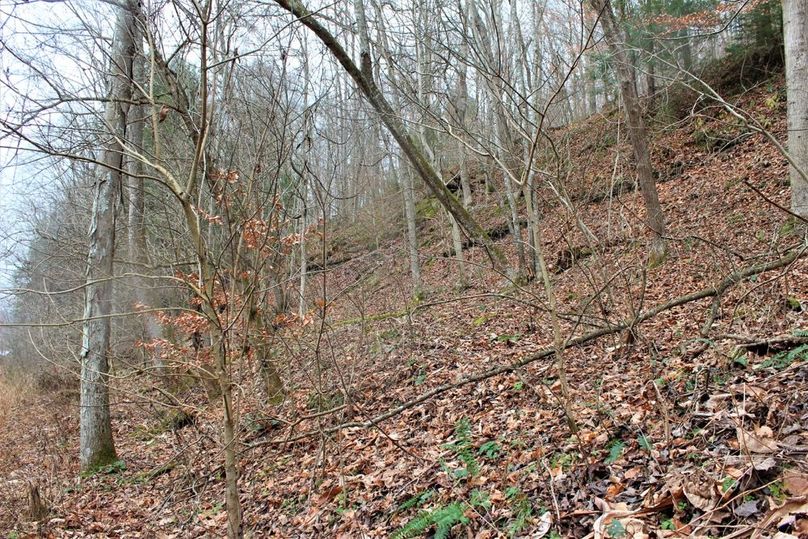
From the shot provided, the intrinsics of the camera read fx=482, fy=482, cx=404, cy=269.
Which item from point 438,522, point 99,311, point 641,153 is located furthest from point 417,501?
point 641,153

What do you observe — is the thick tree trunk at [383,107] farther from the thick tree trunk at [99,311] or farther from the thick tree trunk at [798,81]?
the thick tree trunk at [798,81]

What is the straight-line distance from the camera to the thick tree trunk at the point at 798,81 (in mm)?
6062

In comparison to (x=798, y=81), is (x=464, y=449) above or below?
below

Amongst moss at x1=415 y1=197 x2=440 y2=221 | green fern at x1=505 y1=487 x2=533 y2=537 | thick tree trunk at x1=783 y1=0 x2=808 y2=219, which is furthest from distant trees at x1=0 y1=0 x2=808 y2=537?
moss at x1=415 y1=197 x2=440 y2=221

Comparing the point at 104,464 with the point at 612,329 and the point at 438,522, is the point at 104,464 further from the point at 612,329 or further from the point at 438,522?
the point at 612,329

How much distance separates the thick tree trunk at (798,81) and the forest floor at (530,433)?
0.76 meters

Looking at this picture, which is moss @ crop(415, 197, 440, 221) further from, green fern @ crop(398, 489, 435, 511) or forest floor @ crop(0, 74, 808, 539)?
green fern @ crop(398, 489, 435, 511)

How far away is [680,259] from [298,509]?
5.53 metres

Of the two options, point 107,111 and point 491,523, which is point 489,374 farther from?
point 107,111

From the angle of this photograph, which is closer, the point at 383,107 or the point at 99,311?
the point at 99,311

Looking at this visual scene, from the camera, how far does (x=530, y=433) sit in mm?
3785

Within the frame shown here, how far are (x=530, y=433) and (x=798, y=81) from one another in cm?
596

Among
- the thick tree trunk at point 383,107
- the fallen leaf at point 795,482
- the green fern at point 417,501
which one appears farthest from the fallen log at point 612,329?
the thick tree trunk at point 383,107

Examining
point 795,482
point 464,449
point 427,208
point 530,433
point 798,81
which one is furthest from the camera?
point 427,208
